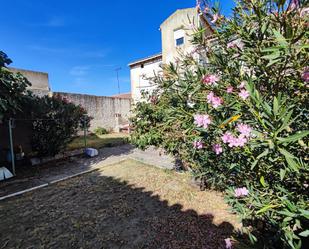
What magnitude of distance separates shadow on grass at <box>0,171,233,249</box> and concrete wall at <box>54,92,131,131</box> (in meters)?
9.93

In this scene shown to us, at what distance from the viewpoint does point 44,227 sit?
3.01 meters

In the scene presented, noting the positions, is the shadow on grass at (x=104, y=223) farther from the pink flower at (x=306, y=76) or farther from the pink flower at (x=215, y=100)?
the pink flower at (x=306, y=76)

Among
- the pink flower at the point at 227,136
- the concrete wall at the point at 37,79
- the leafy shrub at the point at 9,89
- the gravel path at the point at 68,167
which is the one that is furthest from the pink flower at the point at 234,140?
the concrete wall at the point at 37,79

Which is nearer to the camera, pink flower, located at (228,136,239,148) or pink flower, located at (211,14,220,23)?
pink flower, located at (228,136,239,148)

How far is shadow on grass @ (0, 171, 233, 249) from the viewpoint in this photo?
2.62m

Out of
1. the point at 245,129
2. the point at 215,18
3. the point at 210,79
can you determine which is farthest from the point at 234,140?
the point at 215,18

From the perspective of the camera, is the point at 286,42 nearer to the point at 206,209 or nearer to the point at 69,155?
the point at 206,209

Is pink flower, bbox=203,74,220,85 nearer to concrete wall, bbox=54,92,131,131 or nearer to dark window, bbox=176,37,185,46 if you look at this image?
concrete wall, bbox=54,92,131,131

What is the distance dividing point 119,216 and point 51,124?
4768 mm

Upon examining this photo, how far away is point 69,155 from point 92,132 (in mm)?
5972

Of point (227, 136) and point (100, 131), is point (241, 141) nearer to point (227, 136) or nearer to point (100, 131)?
point (227, 136)

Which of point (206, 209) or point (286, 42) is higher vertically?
point (286, 42)

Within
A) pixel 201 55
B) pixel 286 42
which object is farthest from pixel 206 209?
pixel 286 42

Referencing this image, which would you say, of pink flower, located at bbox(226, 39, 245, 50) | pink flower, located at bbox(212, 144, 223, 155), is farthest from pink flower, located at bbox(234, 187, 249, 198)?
pink flower, located at bbox(226, 39, 245, 50)
